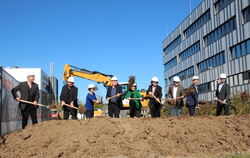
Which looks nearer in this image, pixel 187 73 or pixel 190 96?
pixel 190 96

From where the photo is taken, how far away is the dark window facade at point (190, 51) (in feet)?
141

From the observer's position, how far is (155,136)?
24.9ft

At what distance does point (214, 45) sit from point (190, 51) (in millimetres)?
9012

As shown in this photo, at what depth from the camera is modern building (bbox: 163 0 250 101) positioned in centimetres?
3039

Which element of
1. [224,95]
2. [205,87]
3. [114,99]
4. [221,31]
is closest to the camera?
[114,99]

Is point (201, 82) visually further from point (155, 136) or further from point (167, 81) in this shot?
point (155, 136)

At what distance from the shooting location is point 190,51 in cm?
4588

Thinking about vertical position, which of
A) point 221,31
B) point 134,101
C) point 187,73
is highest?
point 221,31

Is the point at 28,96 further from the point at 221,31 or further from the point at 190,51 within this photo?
the point at 190,51

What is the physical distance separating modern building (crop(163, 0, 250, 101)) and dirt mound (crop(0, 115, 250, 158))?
20.7 m

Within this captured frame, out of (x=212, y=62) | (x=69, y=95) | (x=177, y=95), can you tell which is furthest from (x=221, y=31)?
(x=69, y=95)

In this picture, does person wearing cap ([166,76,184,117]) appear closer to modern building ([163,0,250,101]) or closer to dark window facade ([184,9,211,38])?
modern building ([163,0,250,101])

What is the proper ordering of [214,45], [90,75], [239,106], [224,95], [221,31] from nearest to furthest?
[224,95] < [239,106] < [90,75] < [221,31] < [214,45]

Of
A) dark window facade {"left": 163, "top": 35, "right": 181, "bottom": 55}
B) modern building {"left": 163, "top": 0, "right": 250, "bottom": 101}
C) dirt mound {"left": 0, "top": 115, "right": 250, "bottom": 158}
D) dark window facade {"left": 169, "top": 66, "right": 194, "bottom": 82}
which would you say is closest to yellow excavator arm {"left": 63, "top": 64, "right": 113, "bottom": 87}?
modern building {"left": 163, "top": 0, "right": 250, "bottom": 101}
